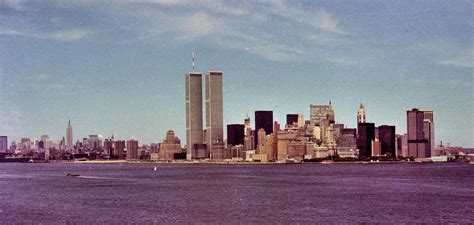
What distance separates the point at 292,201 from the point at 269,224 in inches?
1228

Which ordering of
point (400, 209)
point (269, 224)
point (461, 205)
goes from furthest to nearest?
point (461, 205) → point (400, 209) → point (269, 224)

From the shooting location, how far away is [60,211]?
92.8 meters

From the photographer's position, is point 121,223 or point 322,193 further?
point 322,193

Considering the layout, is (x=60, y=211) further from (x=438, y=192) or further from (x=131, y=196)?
(x=438, y=192)

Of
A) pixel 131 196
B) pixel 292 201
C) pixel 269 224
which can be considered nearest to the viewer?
pixel 269 224

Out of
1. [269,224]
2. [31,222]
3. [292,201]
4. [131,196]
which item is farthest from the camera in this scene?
[131,196]

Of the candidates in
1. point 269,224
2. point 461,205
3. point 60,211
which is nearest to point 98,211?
point 60,211

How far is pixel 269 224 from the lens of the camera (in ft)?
246

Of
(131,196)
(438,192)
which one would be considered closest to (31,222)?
(131,196)

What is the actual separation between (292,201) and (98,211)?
32384 millimetres

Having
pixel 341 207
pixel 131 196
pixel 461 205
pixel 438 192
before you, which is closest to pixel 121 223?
pixel 341 207

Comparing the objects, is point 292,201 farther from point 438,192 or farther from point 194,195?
point 438,192

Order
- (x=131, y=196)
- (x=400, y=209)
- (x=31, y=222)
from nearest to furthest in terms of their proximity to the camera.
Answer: (x=31, y=222)
(x=400, y=209)
(x=131, y=196)

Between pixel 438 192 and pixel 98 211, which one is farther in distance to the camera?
pixel 438 192
